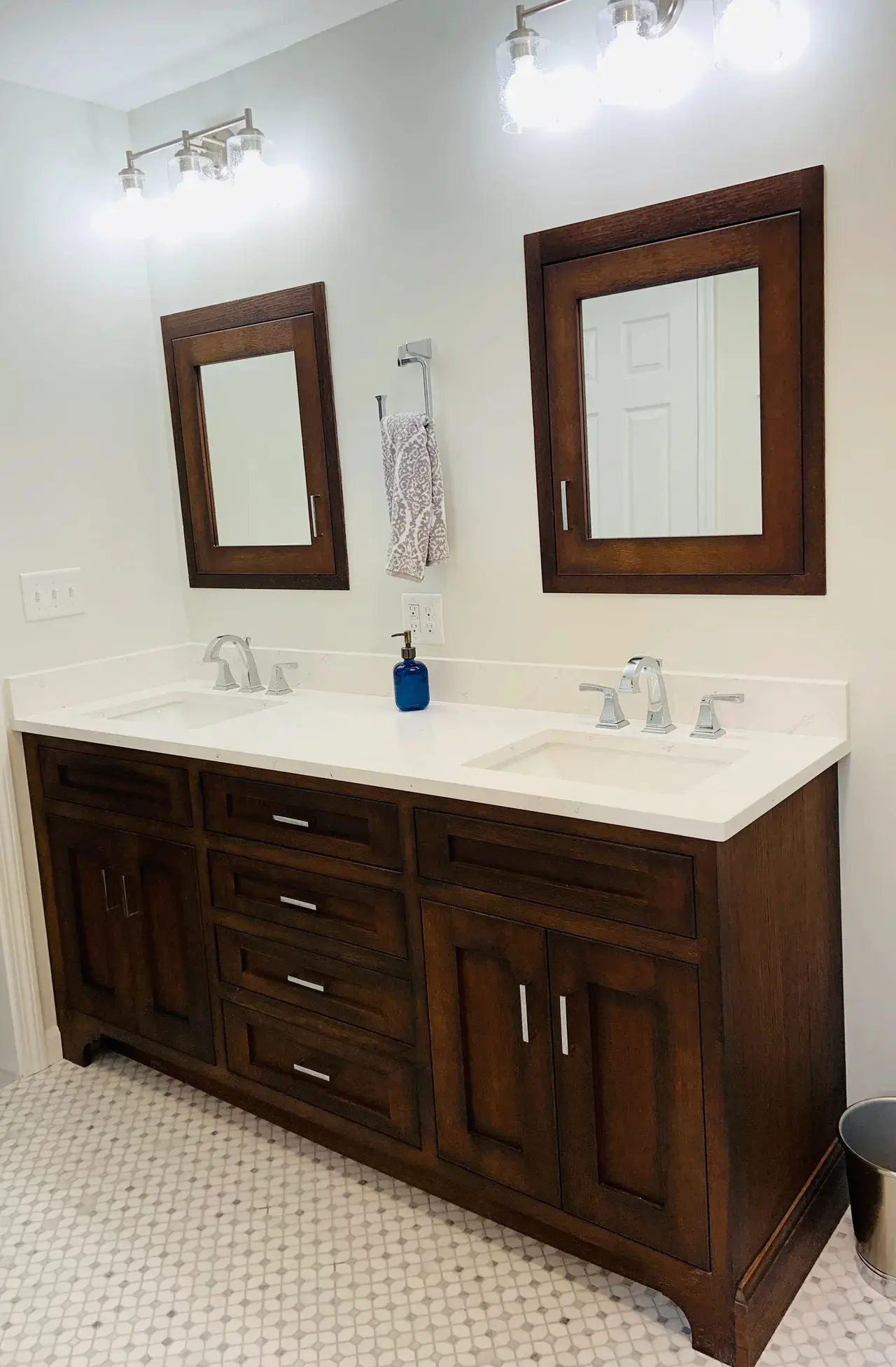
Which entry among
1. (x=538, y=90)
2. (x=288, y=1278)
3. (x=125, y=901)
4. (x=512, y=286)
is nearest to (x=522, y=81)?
(x=538, y=90)

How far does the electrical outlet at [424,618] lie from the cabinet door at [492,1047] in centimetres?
74

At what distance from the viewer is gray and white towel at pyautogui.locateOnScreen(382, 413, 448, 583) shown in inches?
88.8

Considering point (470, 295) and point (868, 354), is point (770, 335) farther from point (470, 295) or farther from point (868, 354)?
point (470, 295)

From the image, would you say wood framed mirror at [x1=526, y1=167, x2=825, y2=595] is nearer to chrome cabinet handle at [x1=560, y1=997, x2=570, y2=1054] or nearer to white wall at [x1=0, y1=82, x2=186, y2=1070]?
chrome cabinet handle at [x1=560, y1=997, x2=570, y2=1054]

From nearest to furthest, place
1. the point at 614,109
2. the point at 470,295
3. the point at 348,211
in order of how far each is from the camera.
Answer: the point at 614,109 < the point at 470,295 < the point at 348,211

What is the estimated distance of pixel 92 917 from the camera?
2.54m

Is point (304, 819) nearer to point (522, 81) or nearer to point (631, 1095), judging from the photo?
point (631, 1095)

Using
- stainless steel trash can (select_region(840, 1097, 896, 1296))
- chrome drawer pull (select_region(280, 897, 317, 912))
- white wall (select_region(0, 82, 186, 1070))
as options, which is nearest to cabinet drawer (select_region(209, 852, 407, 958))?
chrome drawer pull (select_region(280, 897, 317, 912))

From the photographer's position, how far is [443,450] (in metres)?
2.32

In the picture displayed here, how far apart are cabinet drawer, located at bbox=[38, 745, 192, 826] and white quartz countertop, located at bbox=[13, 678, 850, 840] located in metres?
0.05

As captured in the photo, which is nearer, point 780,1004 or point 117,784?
point 780,1004

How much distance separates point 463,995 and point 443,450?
1.12 meters

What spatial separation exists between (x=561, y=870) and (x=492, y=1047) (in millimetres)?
373

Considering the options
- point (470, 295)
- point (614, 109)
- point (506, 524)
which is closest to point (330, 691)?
point (506, 524)
